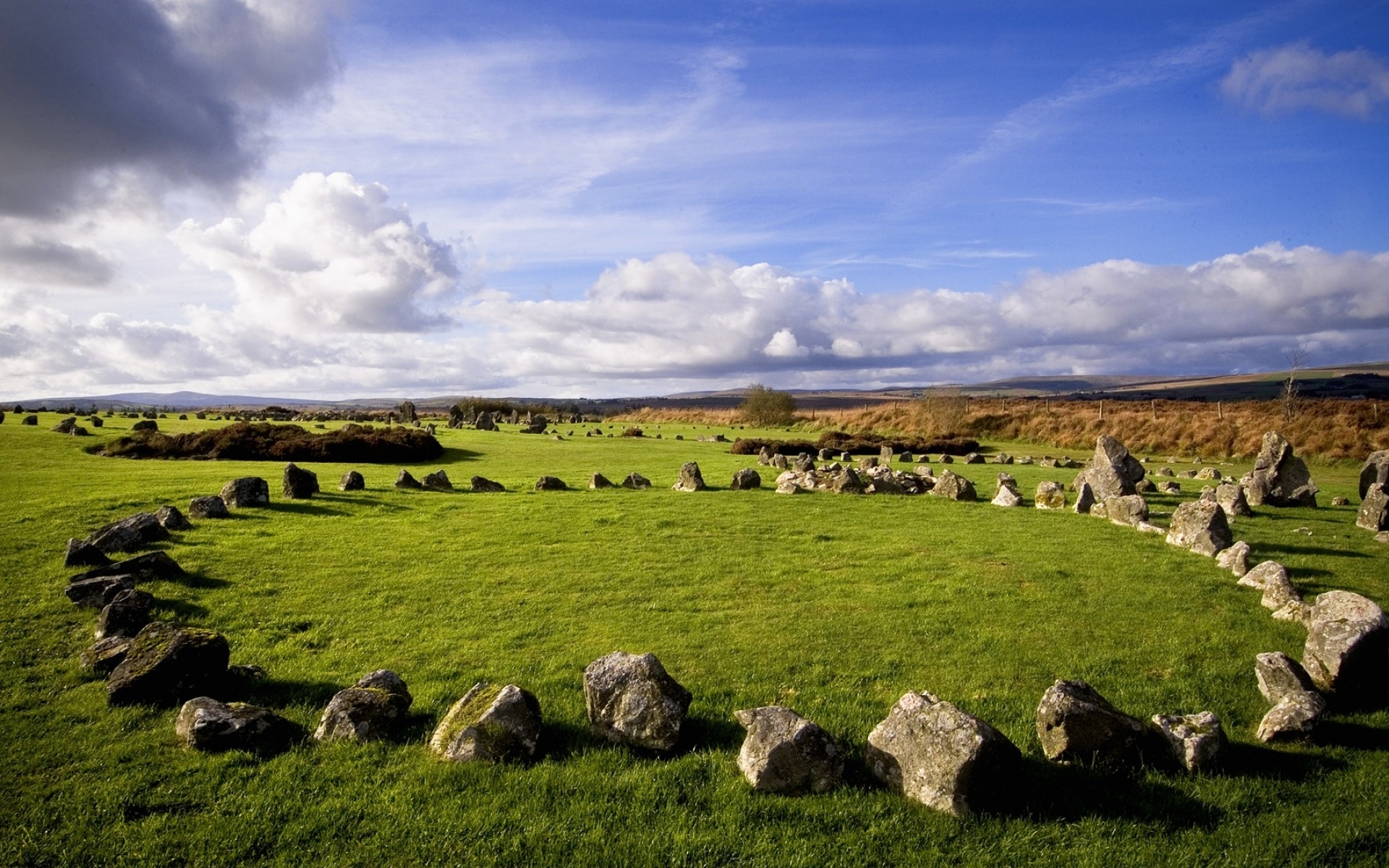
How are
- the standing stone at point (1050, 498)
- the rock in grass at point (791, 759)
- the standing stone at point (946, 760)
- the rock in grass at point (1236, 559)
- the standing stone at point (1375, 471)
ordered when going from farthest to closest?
the standing stone at point (1050, 498), the standing stone at point (1375, 471), the rock in grass at point (1236, 559), the rock in grass at point (791, 759), the standing stone at point (946, 760)

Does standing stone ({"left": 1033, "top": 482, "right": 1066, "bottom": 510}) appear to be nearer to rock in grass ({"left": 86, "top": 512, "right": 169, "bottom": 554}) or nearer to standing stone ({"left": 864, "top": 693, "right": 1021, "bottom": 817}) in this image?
standing stone ({"left": 864, "top": 693, "right": 1021, "bottom": 817})

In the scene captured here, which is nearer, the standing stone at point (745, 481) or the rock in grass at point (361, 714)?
the rock in grass at point (361, 714)

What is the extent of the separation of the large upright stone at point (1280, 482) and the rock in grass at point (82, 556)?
103ft

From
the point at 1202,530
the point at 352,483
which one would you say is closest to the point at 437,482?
the point at 352,483

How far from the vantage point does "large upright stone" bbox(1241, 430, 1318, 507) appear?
78.1 feet

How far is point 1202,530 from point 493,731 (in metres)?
16.7

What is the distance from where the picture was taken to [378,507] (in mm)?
20547

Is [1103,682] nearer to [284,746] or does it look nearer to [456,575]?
[284,746]

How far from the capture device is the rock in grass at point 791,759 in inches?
262

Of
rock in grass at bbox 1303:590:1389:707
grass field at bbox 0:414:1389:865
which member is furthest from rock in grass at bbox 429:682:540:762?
rock in grass at bbox 1303:590:1389:707

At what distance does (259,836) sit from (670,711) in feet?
12.2

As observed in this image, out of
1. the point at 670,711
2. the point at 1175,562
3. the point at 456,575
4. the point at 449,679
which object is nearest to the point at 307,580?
the point at 456,575

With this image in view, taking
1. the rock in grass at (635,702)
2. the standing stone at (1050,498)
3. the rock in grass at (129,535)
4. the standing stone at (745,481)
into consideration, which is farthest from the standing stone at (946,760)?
the standing stone at (745,481)

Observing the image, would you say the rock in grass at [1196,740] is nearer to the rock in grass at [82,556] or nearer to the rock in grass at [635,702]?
the rock in grass at [635,702]
